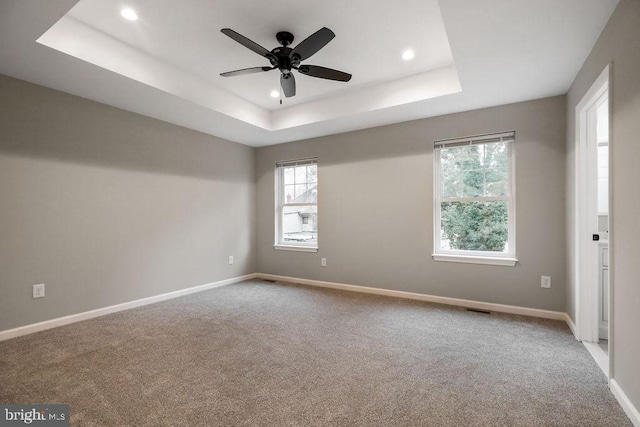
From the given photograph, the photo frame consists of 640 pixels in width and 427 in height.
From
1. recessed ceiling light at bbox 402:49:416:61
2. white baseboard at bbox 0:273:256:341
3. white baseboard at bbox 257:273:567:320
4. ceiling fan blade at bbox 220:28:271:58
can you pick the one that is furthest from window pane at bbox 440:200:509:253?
white baseboard at bbox 0:273:256:341

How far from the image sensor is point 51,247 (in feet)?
9.89

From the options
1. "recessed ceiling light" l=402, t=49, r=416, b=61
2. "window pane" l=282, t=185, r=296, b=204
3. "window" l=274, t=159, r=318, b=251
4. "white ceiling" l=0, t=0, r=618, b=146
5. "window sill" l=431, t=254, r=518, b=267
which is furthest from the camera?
"window pane" l=282, t=185, r=296, b=204

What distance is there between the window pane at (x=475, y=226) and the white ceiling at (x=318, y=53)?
4.00 feet

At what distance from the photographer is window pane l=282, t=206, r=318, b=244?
5070 millimetres

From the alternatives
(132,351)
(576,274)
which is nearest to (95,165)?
(132,351)

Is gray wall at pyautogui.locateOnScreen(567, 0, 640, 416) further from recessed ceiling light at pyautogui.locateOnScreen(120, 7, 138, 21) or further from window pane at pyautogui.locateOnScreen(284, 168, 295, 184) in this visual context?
window pane at pyautogui.locateOnScreen(284, 168, 295, 184)

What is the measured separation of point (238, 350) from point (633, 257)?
2.69 meters

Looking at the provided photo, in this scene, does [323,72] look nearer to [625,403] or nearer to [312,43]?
[312,43]

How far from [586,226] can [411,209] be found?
1.80m

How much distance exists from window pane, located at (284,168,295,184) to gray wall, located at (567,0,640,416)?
4080 millimetres

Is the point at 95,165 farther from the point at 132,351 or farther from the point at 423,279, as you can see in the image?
the point at 423,279

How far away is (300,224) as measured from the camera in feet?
17.3

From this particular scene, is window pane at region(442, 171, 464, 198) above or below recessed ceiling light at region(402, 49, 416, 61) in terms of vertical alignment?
below

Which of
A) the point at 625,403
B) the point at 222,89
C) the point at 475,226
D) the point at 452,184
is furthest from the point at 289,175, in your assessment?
the point at 625,403
